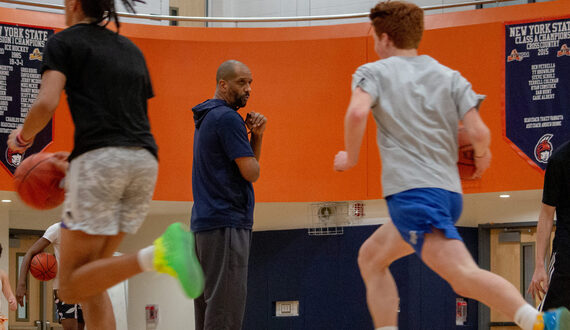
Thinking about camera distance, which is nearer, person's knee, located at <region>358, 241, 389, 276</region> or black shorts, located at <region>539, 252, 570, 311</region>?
person's knee, located at <region>358, 241, 389, 276</region>

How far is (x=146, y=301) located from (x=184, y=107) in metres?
4.40

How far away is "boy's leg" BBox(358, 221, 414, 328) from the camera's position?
310 centimetres

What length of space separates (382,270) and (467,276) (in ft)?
1.49

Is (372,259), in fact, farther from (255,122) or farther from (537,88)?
(537,88)

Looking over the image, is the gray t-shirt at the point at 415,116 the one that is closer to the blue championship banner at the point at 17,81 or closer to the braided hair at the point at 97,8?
the braided hair at the point at 97,8

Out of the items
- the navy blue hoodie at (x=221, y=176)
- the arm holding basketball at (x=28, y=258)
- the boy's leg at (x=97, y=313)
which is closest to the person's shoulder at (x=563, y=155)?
the navy blue hoodie at (x=221, y=176)

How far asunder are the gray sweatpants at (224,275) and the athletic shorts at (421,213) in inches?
43.1

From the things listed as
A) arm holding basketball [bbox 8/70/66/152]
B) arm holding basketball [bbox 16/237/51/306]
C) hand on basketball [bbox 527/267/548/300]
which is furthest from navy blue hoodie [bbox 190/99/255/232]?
arm holding basketball [bbox 16/237/51/306]

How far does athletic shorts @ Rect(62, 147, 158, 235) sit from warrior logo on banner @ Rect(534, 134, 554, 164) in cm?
680

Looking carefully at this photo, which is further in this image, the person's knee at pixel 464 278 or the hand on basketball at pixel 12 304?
the hand on basketball at pixel 12 304

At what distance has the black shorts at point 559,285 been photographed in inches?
149

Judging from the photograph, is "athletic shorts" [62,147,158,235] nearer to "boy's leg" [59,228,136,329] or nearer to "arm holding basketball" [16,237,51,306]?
"boy's leg" [59,228,136,329]

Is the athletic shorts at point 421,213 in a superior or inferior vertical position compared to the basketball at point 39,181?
inferior

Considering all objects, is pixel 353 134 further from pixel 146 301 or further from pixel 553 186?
pixel 146 301
